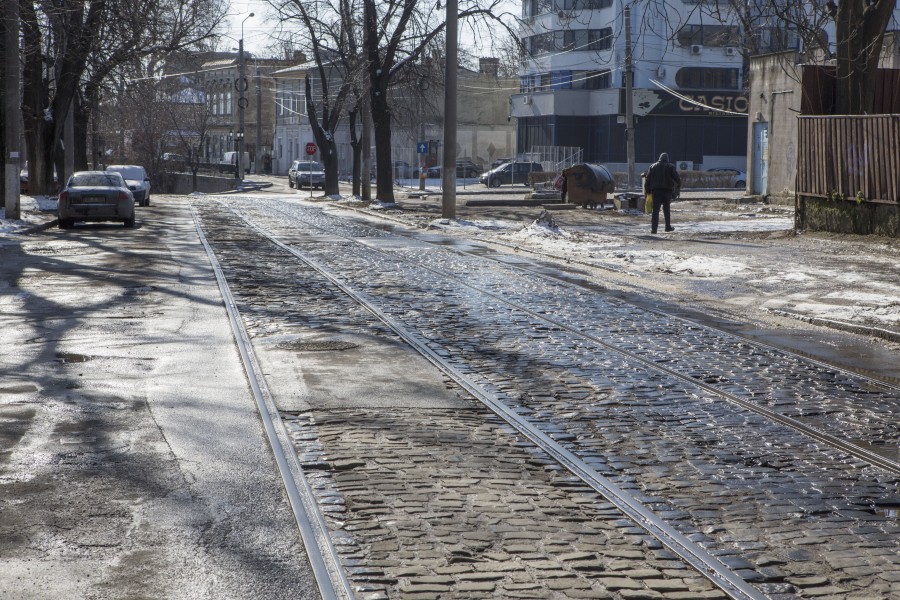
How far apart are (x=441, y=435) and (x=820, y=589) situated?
2.87 meters

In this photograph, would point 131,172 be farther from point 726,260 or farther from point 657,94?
point 657,94

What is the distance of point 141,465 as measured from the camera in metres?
6.11

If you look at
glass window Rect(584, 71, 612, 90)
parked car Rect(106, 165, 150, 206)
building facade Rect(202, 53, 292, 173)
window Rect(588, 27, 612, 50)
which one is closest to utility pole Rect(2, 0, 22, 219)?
parked car Rect(106, 165, 150, 206)

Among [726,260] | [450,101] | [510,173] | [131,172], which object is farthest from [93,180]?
[510,173]

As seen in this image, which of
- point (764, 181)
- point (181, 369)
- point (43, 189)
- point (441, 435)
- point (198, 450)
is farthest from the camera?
point (764, 181)

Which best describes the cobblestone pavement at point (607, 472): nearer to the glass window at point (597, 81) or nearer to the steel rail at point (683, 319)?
the steel rail at point (683, 319)

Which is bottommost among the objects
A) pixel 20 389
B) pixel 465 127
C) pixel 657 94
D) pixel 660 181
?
pixel 20 389

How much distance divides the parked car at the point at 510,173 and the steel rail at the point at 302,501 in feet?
193

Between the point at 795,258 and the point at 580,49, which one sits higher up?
the point at 580,49

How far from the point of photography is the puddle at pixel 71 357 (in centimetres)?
930

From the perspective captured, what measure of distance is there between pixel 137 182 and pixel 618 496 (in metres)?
37.1

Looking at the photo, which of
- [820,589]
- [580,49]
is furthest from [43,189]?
[580,49]

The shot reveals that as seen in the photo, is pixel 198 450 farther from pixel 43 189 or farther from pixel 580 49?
pixel 580 49

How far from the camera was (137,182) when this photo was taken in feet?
133
